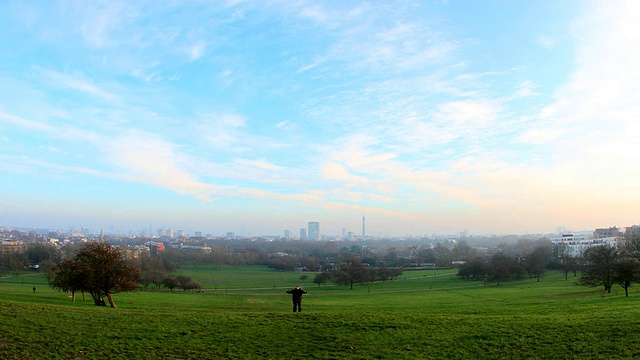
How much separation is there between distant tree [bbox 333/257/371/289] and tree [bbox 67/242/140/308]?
54.6m

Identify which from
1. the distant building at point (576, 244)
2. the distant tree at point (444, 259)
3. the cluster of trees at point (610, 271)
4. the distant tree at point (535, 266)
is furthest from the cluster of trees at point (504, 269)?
the distant tree at point (444, 259)

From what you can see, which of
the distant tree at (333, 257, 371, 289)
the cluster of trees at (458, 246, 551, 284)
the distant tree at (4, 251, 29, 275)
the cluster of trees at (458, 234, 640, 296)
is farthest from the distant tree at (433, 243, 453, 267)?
the distant tree at (4, 251, 29, 275)

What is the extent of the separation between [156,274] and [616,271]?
2777 inches

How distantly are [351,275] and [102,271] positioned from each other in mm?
57657

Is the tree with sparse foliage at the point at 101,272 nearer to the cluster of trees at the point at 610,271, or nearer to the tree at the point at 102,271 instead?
the tree at the point at 102,271

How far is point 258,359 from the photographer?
13.8 m

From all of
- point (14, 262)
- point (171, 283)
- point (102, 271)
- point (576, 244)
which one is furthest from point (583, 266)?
point (14, 262)

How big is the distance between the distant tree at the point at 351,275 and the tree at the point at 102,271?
5464cm

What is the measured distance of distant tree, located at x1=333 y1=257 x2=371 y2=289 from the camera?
83.8 m

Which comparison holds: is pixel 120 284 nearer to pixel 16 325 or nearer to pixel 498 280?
pixel 16 325

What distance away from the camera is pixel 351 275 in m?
84.0

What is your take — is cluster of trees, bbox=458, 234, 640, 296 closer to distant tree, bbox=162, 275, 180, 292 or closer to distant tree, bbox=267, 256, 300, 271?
distant tree, bbox=267, 256, 300, 271

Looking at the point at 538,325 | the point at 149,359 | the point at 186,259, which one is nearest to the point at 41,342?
the point at 149,359

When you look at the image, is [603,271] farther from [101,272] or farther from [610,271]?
[101,272]
